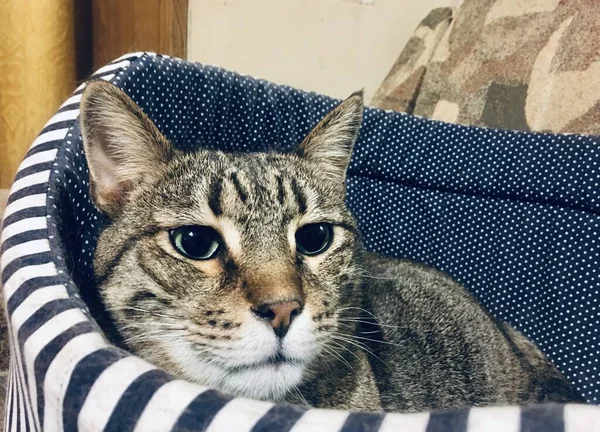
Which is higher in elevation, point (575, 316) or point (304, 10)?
point (304, 10)

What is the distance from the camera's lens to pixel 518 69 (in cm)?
142

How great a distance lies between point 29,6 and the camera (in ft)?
4.93

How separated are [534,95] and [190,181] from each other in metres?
0.94

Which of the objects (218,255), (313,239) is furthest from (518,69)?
(218,255)

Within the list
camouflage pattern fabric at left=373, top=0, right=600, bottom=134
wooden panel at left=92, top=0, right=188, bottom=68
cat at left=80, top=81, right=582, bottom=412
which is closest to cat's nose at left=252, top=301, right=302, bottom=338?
cat at left=80, top=81, right=582, bottom=412

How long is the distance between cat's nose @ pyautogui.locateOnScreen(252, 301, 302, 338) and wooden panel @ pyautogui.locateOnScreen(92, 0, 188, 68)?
3.76 ft

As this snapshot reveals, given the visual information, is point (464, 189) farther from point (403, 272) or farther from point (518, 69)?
point (518, 69)

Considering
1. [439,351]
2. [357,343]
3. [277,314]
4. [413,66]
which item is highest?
[413,66]

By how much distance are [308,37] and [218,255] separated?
1.25 metres

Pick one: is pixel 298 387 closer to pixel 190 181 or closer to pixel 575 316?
pixel 190 181

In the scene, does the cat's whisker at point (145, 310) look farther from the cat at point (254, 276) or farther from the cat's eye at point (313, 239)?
the cat's eye at point (313, 239)

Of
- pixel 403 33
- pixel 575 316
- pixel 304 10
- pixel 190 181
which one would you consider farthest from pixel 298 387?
pixel 403 33

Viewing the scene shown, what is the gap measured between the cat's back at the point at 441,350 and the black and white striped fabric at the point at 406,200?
10cm

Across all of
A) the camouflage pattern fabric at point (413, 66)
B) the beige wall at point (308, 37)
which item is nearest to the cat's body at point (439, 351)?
the camouflage pattern fabric at point (413, 66)
